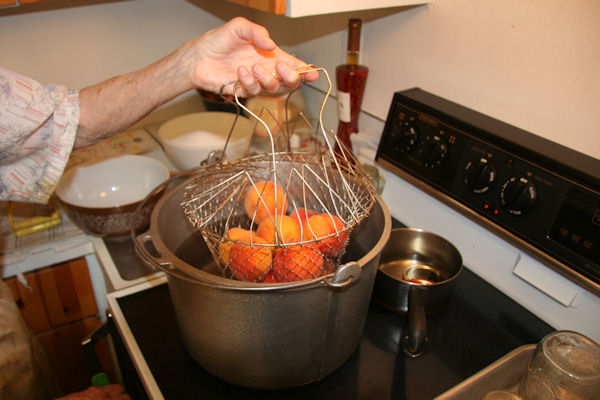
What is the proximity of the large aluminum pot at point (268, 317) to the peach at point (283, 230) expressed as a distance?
10 centimetres

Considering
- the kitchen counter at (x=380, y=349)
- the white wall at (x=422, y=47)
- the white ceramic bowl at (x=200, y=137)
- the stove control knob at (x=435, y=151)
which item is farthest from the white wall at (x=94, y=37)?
the stove control knob at (x=435, y=151)

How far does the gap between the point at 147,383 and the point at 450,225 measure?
0.58m

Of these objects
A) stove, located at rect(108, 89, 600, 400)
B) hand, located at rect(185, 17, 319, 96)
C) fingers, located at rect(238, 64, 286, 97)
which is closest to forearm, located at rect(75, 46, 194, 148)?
hand, located at rect(185, 17, 319, 96)

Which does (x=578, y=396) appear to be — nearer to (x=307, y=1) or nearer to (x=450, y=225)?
(x=450, y=225)

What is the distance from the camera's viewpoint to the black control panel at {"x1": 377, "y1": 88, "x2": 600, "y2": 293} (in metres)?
0.58

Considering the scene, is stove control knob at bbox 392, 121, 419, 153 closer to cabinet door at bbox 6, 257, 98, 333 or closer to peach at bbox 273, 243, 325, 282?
peach at bbox 273, 243, 325, 282

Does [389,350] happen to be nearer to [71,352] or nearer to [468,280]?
[468,280]

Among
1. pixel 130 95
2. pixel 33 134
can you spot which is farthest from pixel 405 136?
pixel 33 134

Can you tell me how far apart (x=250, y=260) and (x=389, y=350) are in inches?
10.3

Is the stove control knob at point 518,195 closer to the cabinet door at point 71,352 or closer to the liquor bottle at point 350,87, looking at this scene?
the liquor bottle at point 350,87

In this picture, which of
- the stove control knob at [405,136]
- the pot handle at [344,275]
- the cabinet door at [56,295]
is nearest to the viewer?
the pot handle at [344,275]

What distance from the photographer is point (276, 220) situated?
531 millimetres

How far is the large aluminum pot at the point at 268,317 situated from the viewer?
1.54ft

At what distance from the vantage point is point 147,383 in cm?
59
